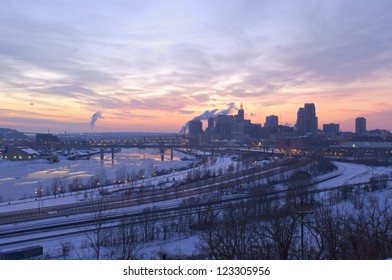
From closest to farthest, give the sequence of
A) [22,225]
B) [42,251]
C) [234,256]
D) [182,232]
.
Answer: [234,256], [42,251], [182,232], [22,225]

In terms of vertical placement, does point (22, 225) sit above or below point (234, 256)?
below

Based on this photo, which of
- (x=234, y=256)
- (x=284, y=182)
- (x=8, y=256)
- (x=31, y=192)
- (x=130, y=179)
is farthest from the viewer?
(x=130, y=179)

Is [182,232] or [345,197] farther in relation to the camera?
[345,197]

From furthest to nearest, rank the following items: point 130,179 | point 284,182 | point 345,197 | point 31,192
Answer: point 130,179
point 284,182
point 31,192
point 345,197

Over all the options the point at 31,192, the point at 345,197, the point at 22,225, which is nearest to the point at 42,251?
the point at 22,225

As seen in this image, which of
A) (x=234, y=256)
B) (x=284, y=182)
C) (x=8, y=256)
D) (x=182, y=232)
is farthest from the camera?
(x=284, y=182)

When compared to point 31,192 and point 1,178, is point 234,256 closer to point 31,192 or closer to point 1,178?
point 31,192

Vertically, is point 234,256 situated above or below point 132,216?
above

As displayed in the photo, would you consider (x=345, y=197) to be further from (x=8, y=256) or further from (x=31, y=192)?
(x=31, y=192)

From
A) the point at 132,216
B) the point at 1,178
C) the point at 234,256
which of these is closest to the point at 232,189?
the point at 132,216

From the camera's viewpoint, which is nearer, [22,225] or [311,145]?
Result: [22,225]
